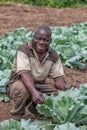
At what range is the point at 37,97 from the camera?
4.61m

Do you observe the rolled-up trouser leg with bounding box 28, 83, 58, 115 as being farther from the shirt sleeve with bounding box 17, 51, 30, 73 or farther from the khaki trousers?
the shirt sleeve with bounding box 17, 51, 30, 73

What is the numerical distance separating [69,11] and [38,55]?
10.7 meters

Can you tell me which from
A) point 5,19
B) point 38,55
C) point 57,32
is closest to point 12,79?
point 38,55

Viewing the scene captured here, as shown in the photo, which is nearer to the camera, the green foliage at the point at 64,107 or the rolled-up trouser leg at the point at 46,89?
the green foliage at the point at 64,107

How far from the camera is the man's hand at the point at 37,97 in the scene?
15.1 feet

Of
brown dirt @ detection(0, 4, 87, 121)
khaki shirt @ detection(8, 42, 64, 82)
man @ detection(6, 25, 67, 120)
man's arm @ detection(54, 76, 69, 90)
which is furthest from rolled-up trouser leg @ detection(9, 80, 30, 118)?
brown dirt @ detection(0, 4, 87, 121)

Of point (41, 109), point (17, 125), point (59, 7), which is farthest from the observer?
point (59, 7)

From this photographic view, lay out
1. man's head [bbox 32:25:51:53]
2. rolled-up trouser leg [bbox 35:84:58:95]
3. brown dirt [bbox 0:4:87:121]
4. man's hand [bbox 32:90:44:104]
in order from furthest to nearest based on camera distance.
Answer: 1. brown dirt [bbox 0:4:87:121]
2. rolled-up trouser leg [bbox 35:84:58:95]
3. man's head [bbox 32:25:51:53]
4. man's hand [bbox 32:90:44:104]

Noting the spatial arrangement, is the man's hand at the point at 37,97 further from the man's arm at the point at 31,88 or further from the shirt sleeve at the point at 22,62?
the shirt sleeve at the point at 22,62

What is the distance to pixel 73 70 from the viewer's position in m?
7.89

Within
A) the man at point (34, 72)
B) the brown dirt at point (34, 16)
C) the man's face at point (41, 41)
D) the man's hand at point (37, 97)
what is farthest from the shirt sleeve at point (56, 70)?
the brown dirt at point (34, 16)

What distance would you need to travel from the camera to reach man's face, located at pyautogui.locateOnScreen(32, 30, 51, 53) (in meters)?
4.71

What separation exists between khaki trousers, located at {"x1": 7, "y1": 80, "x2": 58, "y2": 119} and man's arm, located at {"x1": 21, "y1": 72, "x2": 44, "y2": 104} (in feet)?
0.25

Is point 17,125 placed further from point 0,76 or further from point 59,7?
point 59,7
